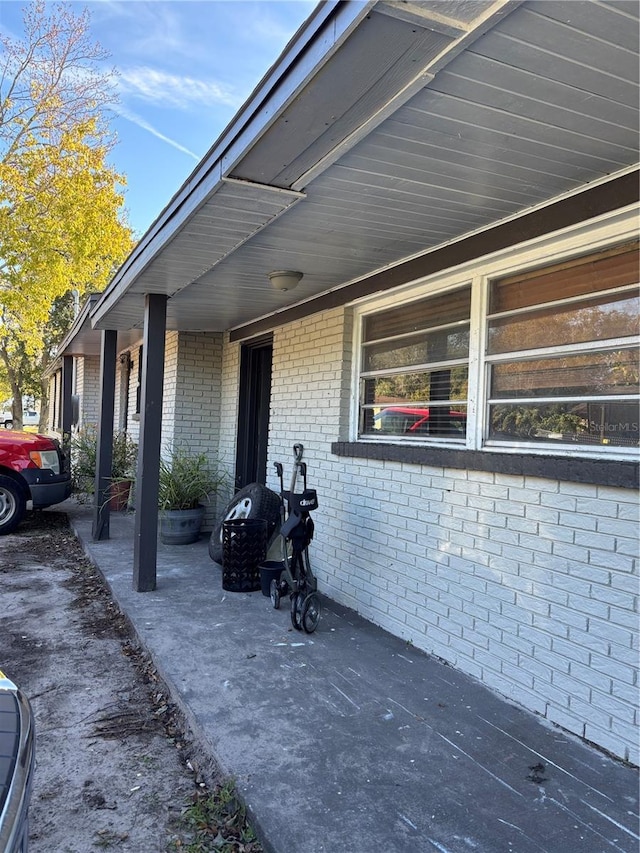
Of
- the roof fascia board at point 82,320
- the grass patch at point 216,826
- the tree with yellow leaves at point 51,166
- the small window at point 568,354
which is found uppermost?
the tree with yellow leaves at point 51,166

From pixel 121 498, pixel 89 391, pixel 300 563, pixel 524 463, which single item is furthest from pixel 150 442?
pixel 89 391

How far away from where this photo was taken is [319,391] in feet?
17.1

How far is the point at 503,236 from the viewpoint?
3.19m

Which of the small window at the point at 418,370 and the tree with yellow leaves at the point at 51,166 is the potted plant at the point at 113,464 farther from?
the small window at the point at 418,370

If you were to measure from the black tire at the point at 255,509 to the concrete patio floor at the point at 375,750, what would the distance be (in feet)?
4.75

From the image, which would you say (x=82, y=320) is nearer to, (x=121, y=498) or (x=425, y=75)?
(x=121, y=498)

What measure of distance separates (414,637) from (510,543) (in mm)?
1121

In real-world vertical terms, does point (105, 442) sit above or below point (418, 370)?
below

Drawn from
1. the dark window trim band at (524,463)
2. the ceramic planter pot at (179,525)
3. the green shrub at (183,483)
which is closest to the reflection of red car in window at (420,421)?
the dark window trim band at (524,463)

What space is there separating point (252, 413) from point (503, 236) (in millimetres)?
4608

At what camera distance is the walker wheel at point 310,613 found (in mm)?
3918

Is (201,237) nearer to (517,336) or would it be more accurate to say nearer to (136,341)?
(517,336)

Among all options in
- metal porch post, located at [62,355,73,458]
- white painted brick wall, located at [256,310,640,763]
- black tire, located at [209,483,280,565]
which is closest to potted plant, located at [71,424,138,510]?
metal porch post, located at [62,355,73,458]

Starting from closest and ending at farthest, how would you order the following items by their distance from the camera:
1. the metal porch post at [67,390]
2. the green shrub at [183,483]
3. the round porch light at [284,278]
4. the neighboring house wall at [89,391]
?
1. the round porch light at [284,278]
2. the green shrub at [183,483]
3. the metal porch post at [67,390]
4. the neighboring house wall at [89,391]
